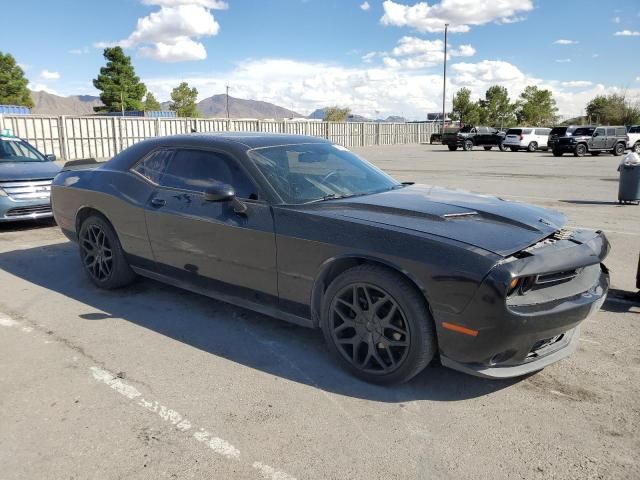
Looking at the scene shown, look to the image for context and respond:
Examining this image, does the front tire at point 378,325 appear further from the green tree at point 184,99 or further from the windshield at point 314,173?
the green tree at point 184,99

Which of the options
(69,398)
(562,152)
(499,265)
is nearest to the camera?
(499,265)

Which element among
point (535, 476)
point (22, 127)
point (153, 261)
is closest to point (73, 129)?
point (22, 127)

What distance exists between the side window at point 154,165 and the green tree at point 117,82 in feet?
208

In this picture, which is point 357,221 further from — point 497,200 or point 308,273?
point 497,200

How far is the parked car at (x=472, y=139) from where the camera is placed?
117 feet

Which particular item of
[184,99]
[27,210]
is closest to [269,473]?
[27,210]

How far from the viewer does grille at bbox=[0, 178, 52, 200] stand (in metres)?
7.65

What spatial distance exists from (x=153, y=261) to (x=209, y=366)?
141cm

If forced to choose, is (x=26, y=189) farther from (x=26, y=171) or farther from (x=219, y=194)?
(x=219, y=194)

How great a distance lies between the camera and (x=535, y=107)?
69562 mm

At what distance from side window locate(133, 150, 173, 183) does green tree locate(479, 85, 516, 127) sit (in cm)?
7345

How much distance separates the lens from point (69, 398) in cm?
300

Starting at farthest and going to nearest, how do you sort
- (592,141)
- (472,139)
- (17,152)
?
1. (472,139)
2. (592,141)
3. (17,152)

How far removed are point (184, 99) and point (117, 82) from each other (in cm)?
1029
